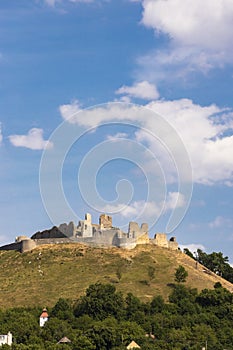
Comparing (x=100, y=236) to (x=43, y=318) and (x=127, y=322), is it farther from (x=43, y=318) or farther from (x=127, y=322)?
(x=127, y=322)

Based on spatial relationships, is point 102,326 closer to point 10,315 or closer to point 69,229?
point 10,315

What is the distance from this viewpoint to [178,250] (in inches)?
6457

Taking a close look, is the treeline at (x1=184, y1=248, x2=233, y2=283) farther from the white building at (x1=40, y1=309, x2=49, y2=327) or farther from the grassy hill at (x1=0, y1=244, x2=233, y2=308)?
the white building at (x1=40, y1=309, x2=49, y2=327)

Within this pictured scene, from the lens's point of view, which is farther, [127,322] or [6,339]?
[127,322]

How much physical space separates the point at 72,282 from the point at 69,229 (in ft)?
72.8

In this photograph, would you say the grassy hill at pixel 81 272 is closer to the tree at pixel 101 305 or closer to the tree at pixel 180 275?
the tree at pixel 180 275

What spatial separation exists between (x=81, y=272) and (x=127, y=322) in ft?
111

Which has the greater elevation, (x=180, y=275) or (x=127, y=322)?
(x=180, y=275)

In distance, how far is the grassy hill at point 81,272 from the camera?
138m

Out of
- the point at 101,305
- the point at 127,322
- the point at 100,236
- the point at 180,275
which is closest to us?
the point at 127,322

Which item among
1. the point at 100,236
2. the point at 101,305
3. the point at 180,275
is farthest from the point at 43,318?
the point at 100,236

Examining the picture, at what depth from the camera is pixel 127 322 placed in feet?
374

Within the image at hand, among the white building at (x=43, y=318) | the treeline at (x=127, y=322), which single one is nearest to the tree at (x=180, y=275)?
the treeline at (x=127, y=322)

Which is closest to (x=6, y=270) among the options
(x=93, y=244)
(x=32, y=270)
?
(x=32, y=270)
